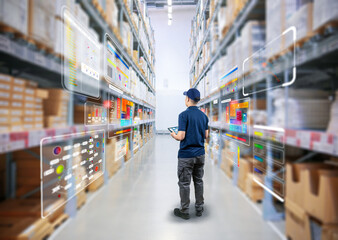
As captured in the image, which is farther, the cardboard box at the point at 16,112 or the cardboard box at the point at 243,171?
the cardboard box at the point at 243,171

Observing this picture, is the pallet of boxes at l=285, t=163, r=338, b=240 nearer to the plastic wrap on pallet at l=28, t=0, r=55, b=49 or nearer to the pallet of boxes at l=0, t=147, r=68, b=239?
the pallet of boxes at l=0, t=147, r=68, b=239

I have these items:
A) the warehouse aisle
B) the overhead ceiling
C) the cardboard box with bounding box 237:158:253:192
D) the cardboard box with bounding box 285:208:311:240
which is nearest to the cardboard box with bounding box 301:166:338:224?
the cardboard box with bounding box 285:208:311:240

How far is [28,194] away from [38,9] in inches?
66.0

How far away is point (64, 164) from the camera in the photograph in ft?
6.78

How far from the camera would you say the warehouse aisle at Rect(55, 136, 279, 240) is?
70.6 inches

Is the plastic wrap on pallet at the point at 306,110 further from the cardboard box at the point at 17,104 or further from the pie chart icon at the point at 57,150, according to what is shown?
the pie chart icon at the point at 57,150

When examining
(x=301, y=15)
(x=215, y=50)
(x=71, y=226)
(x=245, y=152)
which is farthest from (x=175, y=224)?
(x=215, y=50)

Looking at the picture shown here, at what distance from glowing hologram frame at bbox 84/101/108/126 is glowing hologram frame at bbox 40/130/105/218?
0.18 meters

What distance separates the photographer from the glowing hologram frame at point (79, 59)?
1969 mm

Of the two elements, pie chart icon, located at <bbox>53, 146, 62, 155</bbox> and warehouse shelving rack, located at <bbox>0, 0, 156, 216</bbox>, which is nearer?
warehouse shelving rack, located at <bbox>0, 0, 156, 216</bbox>

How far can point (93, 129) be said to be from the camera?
8.18 feet

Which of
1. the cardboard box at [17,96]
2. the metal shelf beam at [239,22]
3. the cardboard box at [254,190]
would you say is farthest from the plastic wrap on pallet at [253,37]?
the cardboard box at [17,96]

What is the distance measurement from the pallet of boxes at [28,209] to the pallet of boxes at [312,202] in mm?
2026

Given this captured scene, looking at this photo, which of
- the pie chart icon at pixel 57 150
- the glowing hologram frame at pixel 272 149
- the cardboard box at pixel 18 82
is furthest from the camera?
the pie chart icon at pixel 57 150
